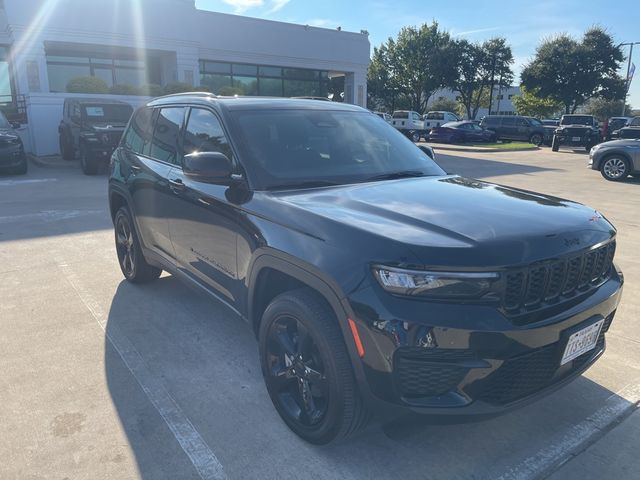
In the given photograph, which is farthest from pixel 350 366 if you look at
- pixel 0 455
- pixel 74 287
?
pixel 74 287

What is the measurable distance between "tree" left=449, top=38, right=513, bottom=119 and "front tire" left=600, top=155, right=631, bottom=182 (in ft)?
130

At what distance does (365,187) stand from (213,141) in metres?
1.11

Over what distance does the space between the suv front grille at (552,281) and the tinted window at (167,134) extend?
8.89 ft

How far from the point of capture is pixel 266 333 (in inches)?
111

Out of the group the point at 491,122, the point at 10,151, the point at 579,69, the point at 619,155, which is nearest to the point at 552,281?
the point at 619,155

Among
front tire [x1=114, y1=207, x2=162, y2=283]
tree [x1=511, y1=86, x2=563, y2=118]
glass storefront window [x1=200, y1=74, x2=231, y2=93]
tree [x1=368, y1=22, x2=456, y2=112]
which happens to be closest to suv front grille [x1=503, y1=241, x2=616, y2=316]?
front tire [x1=114, y1=207, x2=162, y2=283]

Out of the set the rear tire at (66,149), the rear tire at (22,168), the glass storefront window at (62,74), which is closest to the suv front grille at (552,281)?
the rear tire at (22,168)

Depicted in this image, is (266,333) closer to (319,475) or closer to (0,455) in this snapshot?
(319,475)

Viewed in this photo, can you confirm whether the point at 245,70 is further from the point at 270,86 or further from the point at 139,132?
the point at 139,132

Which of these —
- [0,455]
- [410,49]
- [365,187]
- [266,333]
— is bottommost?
[0,455]

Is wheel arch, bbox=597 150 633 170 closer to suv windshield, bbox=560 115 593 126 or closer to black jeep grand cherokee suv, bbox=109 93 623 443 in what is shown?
black jeep grand cherokee suv, bbox=109 93 623 443

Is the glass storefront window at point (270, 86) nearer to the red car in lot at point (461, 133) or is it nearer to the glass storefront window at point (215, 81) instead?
the glass storefront window at point (215, 81)

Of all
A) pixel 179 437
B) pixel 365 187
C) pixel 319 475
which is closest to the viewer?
pixel 319 475

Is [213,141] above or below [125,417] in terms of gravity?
above
